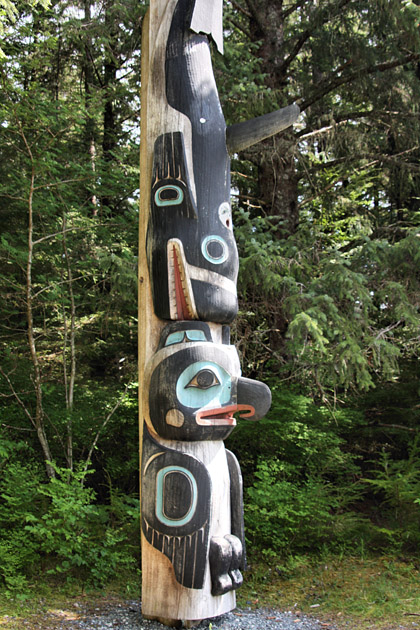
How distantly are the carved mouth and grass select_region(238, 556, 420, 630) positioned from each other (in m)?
2.55

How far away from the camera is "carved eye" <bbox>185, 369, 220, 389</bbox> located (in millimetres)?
3916

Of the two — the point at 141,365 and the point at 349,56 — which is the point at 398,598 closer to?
the point at 141,365

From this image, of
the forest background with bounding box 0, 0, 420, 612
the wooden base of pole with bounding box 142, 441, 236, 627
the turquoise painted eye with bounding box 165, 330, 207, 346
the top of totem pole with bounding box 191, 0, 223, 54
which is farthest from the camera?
the forest background with bounding box 0, 0, 420, 612

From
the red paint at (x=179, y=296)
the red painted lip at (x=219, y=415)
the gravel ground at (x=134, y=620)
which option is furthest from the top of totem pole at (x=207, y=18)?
the gravel ground at (x=134, y=620)

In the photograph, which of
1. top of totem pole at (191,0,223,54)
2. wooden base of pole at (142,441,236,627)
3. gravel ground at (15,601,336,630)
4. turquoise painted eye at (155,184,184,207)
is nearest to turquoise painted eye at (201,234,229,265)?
turquoise painted eye at (155,184,184,207)

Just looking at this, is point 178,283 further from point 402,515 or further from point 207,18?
point 402,515

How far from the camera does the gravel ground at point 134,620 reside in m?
4.12

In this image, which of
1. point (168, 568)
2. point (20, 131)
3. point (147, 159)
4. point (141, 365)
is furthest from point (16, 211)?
point (168, 568)

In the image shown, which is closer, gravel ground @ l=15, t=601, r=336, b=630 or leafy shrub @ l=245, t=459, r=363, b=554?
gravel ground @ l=15, t=601, r=336, b=630

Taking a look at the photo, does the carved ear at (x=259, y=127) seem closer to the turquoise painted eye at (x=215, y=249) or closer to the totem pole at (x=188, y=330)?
the totem pole at (x=188, y=330)

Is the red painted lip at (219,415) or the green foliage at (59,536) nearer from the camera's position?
the red painted lip at (219,415)

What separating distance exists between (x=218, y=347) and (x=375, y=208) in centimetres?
726

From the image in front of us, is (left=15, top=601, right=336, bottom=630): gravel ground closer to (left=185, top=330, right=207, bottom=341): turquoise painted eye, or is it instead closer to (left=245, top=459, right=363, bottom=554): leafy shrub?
(left=245, top=459, right=363, bottom=554): leafy shrub

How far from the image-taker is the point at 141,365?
4.25 m
